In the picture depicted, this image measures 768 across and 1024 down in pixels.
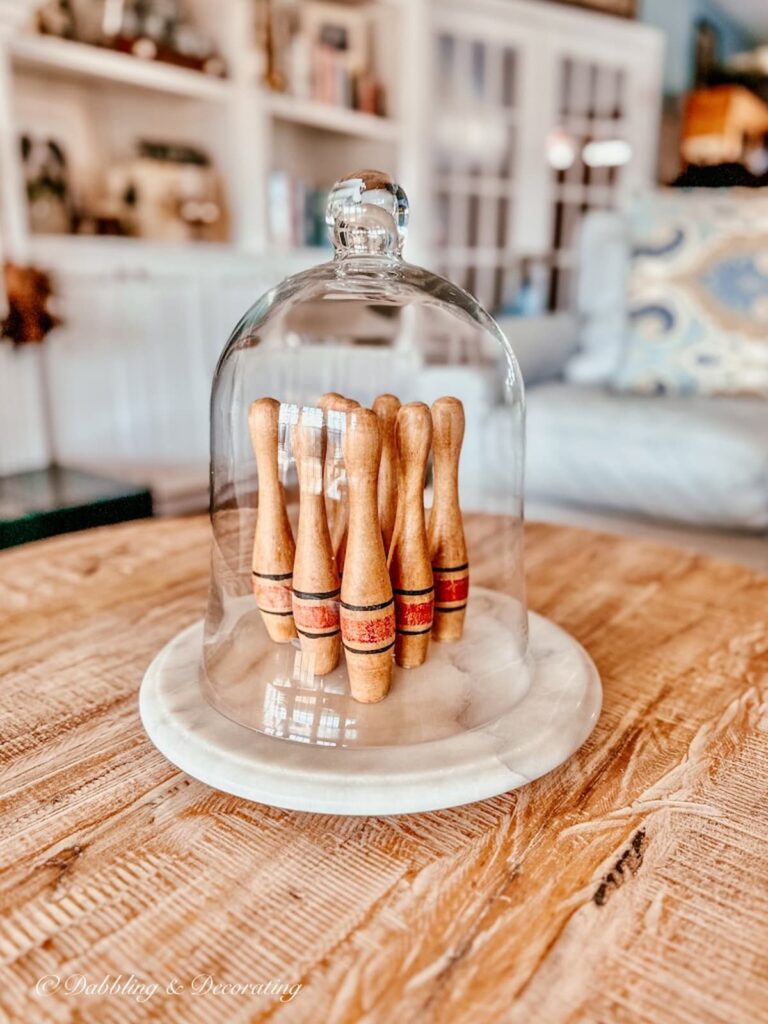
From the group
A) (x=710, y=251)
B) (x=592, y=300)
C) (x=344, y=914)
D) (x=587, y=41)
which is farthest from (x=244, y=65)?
(x=344, y=914)

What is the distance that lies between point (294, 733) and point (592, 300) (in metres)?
2.05

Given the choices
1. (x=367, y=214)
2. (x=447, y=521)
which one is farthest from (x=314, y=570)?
(x=367, y=214)

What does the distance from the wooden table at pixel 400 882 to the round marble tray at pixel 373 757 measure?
0.05ft

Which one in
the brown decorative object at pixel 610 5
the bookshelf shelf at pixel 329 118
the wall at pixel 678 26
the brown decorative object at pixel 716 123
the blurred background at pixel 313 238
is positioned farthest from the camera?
the brown decorative object at pixel 716 123

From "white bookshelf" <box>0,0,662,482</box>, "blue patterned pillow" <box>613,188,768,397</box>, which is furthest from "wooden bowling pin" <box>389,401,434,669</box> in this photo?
"white bookshelf" <box>0,0,662,482</box>

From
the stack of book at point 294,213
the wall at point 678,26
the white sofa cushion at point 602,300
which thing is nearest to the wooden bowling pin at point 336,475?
the white sofa cushion at point 602,300

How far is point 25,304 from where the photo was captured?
2.06 metres

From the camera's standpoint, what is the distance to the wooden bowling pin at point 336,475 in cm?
54

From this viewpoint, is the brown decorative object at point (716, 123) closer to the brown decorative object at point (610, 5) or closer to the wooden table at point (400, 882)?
the brown decorative object at point (610, 5)

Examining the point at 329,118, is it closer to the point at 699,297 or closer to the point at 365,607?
the point at 699,297

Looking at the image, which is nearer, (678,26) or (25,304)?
(25,304)

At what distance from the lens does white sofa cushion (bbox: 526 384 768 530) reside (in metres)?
1.56

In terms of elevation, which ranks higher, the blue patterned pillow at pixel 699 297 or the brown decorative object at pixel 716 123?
the brown decorative object at pixel 716 123

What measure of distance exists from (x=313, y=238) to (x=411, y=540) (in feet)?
8.85
